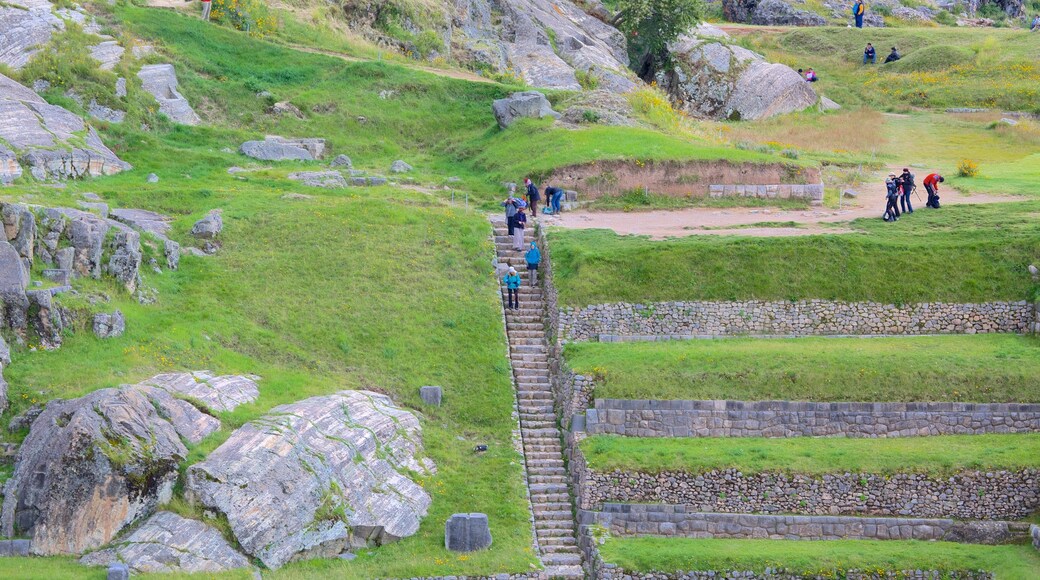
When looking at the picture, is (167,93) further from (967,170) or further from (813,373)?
(967,170)

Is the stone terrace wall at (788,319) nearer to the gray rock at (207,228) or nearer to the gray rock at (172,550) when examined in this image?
the gray rock at (207,228)

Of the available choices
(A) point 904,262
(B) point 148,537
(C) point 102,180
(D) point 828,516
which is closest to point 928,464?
(D) point 828,516

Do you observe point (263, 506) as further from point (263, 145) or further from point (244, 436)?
point (263, 145)

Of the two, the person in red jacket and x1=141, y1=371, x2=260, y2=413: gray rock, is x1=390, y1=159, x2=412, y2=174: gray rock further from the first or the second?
the person in red jacket

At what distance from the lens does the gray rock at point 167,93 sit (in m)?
58.1

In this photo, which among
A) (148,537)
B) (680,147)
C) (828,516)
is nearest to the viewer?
(148,537)

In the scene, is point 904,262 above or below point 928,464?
above

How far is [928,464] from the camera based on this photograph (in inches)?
1398

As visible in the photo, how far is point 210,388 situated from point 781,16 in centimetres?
8040

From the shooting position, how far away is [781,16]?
105 metres

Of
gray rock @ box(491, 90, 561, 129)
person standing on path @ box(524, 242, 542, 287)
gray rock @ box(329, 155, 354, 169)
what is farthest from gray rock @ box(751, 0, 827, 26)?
person standing on path @ box(524, 242, 542, 287)

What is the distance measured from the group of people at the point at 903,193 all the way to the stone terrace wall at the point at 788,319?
22.5ft

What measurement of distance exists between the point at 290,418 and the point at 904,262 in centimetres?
2158

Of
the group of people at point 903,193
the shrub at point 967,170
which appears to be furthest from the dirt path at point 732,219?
the shrub at point 967,170
